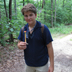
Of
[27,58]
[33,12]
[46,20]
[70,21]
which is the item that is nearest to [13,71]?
[27,58]

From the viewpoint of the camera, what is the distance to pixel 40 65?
1370 mm

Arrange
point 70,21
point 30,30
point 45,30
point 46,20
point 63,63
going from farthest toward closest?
point 70,21, point 46,20, point 63,63, point 30,30, point 45,30

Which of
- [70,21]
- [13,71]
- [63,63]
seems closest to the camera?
[13,71]

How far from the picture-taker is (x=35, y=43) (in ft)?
4.18

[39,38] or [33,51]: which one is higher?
[39,38]

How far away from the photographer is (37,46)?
4.22ft

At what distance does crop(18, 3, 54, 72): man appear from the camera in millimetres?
1249

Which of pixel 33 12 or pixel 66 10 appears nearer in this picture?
pixel 33 12

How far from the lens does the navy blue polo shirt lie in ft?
4.11

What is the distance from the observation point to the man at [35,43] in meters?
1.25

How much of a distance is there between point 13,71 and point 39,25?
238cm

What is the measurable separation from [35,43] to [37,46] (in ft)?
0.20

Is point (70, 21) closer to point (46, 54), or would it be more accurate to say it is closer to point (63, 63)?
point (63, 63)

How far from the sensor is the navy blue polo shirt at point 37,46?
125cm
